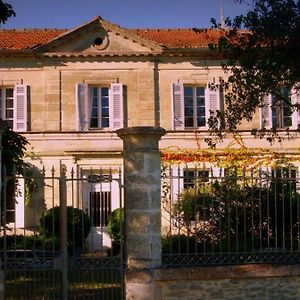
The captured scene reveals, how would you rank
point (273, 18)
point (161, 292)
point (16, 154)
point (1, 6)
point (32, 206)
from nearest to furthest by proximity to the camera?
point (161, 292)
point (273, 18)
point (1, 6)
point (16, 154)
point (32, 206)

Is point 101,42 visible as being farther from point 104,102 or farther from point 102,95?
point 104,102

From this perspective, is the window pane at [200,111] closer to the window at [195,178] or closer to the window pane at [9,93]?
the window pane at [9,93]

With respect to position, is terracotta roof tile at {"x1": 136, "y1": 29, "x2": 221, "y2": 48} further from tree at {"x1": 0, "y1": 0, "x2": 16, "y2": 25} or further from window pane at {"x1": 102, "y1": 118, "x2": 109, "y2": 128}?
tree at {"x1": 0, "y1": 0, "x2": 16, "y2": 25}

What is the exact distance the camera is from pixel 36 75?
2153 centimetres

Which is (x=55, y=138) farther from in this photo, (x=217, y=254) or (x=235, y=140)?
(x=217, y=254)

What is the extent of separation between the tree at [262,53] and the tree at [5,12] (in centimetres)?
391

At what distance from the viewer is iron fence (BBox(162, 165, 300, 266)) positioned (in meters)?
9.17

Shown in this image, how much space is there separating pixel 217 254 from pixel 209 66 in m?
13.3

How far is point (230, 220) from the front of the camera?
11422 mm

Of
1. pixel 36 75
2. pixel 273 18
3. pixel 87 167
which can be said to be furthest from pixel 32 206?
pixel 273 18

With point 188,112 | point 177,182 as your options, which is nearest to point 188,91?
point 188,112

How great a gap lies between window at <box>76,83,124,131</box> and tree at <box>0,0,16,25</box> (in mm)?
8802

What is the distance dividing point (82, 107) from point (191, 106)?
361 centimetres

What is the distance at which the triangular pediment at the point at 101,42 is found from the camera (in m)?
21.4
